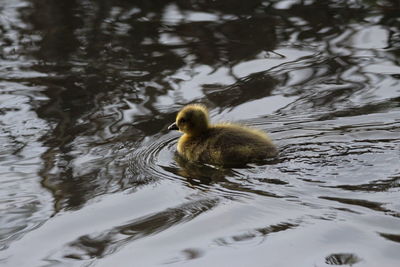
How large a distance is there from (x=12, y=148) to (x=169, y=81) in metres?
1.51

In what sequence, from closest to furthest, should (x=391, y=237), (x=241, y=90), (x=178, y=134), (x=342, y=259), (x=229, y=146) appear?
1. (x=342, y=259)
2. (x=391, y=237)
3. (x=229, y=146)
4. (x=178, y=134)
5. (x=241, y=90)

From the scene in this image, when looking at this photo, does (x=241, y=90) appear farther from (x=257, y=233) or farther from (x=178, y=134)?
(x=257, y=233)

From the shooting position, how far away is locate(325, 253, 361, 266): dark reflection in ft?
11.0

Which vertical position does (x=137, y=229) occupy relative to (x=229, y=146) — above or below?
below

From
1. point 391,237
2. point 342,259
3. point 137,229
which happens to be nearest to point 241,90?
point 137,229

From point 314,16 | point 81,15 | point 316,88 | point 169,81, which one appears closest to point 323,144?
point 316,88

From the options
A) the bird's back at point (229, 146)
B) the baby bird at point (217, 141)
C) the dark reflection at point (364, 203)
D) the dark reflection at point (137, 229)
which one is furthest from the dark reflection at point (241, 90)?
the dark reflection at point (364, 203)

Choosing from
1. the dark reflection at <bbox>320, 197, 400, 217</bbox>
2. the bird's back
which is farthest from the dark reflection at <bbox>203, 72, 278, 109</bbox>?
the dark reflection at <bbox>320, 197, 400, 217</bbox>

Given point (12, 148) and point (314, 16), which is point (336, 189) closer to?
point (12, 148)

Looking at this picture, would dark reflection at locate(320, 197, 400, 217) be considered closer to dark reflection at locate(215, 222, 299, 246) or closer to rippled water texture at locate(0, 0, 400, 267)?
rippled water texture at locate(0, 0, 400, 267)

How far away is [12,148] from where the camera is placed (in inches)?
200

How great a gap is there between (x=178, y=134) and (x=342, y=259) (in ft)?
7.26

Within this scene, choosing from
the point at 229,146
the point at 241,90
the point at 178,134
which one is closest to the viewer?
A: the point at 229,146

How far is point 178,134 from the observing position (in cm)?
542
